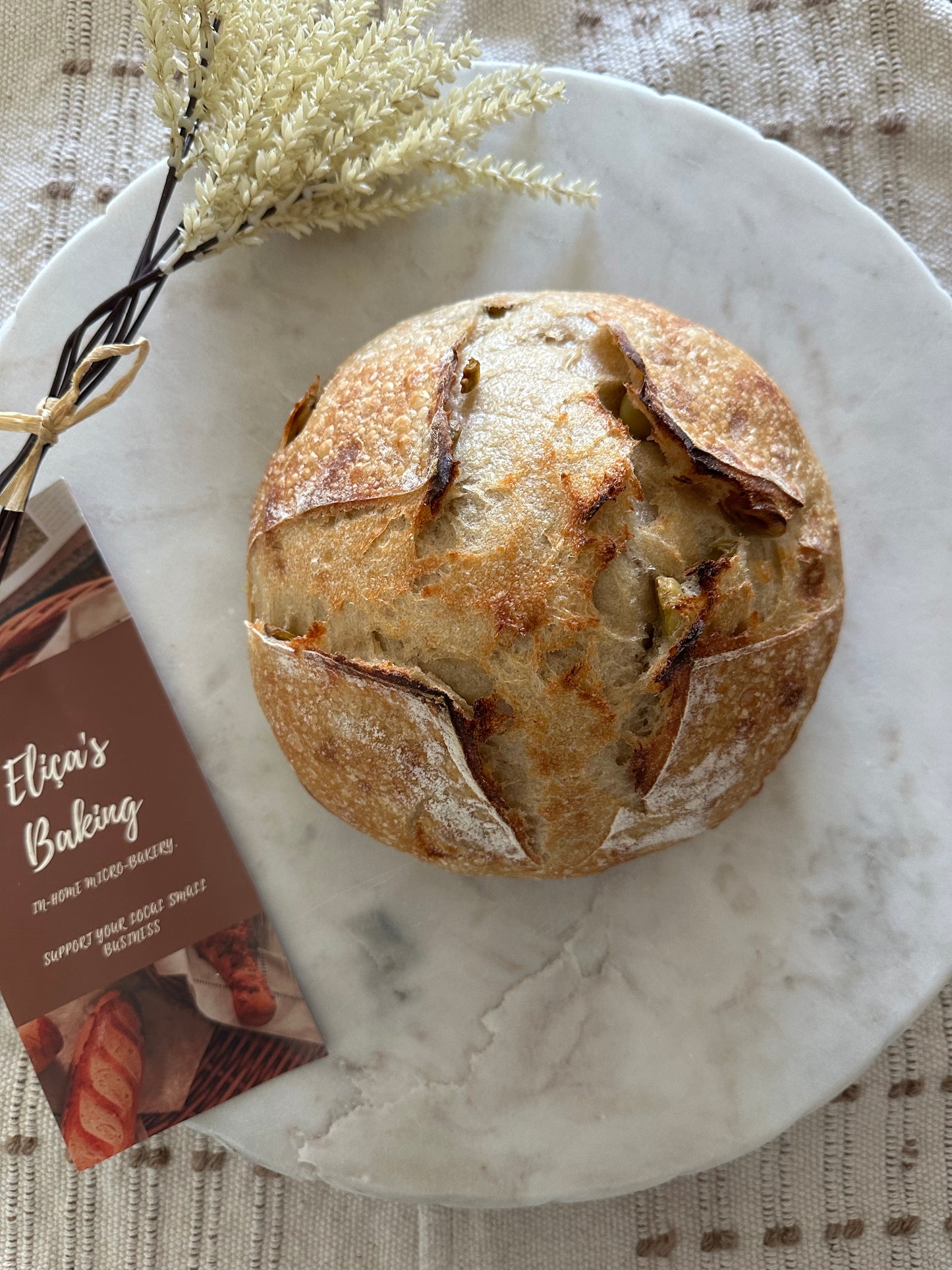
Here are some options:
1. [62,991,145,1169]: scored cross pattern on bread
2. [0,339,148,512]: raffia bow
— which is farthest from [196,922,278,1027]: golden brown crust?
[0,339,148,512]: raffia bow

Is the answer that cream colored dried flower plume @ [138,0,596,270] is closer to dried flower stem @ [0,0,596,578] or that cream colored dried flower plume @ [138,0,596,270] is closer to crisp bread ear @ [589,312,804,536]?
dried flower stem @ [0,0,596,578]

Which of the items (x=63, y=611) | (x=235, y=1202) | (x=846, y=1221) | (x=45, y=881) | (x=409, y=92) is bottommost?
(x=846, y=1221)

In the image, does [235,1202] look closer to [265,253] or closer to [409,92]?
[265,253]

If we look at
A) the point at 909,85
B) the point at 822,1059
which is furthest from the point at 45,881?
the point at 909,85

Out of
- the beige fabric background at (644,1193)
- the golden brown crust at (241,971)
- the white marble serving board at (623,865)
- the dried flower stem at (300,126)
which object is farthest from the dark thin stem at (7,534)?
the golden brown crust at (241,971)

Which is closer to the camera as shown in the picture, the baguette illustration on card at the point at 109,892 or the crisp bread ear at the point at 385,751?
the crisp bread ear at the point at 385,751

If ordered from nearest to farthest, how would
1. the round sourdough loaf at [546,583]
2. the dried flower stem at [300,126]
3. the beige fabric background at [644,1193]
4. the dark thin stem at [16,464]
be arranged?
the round sourdough loaf at [546,583] < the dried flower stem at [300,126] < the dark thin stem at [16,464] < the beige fabric background at [644,1193]

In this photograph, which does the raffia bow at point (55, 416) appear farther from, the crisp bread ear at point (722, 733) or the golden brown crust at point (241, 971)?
the crisp bread ear at point (722, 733)
